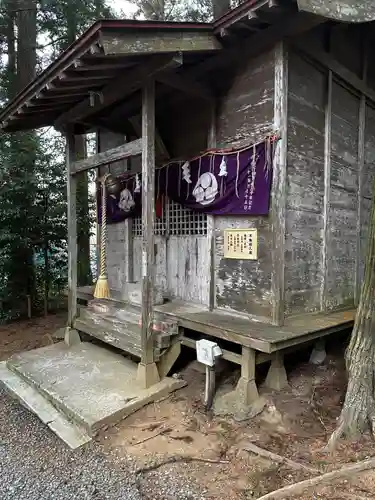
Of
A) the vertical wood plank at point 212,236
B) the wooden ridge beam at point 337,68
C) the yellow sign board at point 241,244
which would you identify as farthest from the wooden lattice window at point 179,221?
the wooden ridge beam at point 337,68

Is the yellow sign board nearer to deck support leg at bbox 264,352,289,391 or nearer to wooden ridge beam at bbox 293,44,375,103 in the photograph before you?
deck support leg at bbox 264,352,289,391

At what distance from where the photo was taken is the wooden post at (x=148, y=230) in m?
4.09

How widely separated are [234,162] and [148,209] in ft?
4.09

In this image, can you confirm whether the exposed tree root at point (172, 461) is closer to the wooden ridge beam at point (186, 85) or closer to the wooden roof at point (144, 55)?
the wooden roof at point (144, 55)

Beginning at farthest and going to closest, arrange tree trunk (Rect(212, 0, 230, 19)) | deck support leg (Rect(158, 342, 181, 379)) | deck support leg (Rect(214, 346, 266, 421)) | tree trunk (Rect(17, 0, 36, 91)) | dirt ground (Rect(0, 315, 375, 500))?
tree trunk (Rect(17, 0, 36, 91)), tree trunk (Rect(212, 0, 230, 19)), deck support leg (Rect(158, 342, 181, 379)), deck support leg (Rect(214, 346, 266, 421)), dirt ground (Rect(0, 315, 375, 500))

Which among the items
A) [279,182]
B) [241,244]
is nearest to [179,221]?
[241,244]

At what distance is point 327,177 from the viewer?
481 centimetres

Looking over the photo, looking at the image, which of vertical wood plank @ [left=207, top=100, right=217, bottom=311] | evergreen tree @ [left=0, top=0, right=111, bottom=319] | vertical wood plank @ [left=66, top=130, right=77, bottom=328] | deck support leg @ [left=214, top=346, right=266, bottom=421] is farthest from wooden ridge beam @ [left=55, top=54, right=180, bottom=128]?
deck support leg @ [left=214, top=346, right=266, bottom=421]

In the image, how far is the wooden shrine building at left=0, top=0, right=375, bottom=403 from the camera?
381cm

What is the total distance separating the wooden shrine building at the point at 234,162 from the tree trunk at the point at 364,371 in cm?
73

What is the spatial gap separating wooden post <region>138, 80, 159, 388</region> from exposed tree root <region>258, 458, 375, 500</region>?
2.03 m

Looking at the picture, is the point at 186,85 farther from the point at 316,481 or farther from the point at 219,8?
the point at 219,8

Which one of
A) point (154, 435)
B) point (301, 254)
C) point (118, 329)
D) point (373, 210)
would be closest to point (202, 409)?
point (154, 435)

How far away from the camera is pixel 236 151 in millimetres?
4426
